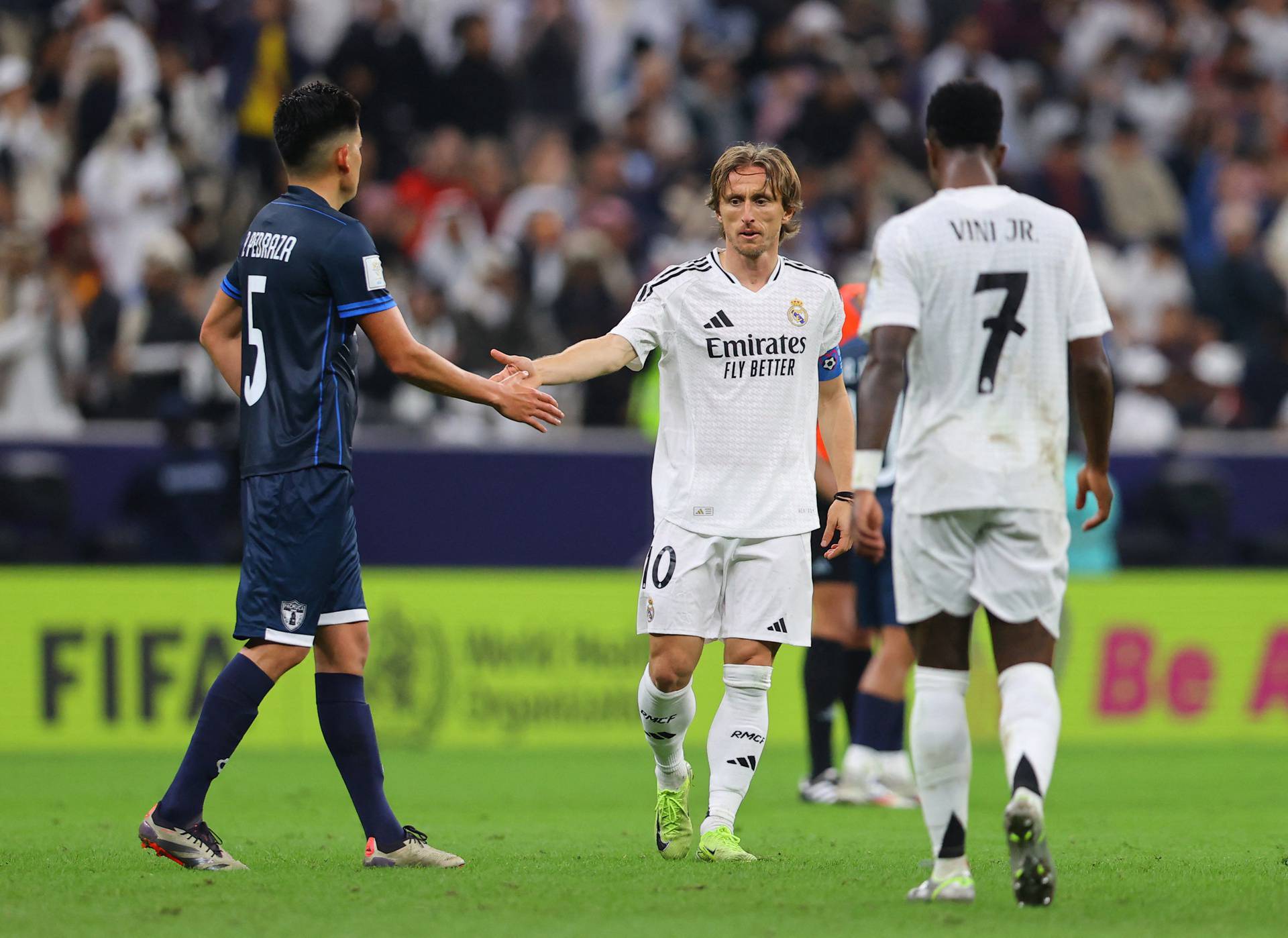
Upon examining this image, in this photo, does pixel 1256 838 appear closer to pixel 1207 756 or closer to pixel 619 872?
pixel 619 872

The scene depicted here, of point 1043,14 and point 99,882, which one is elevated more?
point 1043,14

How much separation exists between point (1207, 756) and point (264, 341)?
7945 mm

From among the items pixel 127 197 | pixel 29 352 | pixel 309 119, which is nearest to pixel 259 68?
pixel 127 197

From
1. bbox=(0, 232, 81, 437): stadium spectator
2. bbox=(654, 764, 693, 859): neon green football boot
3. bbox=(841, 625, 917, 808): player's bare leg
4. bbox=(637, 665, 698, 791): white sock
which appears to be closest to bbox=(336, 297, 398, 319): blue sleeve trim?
bbox=(637, 665, 698, 791): white sock

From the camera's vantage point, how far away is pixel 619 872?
6.38m

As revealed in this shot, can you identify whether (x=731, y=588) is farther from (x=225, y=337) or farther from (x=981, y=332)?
(x=225, y=337)

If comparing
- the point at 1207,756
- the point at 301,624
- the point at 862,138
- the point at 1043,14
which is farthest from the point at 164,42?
the point at 301,624

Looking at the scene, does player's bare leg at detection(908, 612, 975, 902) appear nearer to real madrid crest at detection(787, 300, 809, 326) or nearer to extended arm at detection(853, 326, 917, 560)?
extended arm at detection(853, 326, 917, 560)

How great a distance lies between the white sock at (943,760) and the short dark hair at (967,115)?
158 centimetres

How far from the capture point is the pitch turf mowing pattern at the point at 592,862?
5281 mm

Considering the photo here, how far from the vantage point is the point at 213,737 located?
6.21 meters

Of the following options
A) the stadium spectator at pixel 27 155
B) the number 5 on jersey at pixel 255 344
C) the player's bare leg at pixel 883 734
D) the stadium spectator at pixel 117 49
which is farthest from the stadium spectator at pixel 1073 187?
the number 5 on jersey at pixel 255 344

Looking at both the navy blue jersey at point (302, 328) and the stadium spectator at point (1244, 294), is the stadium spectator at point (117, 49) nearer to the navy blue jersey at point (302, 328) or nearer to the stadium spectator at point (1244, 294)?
the stadium spectator at point (1244, 294)

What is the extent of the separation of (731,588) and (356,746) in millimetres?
1434
